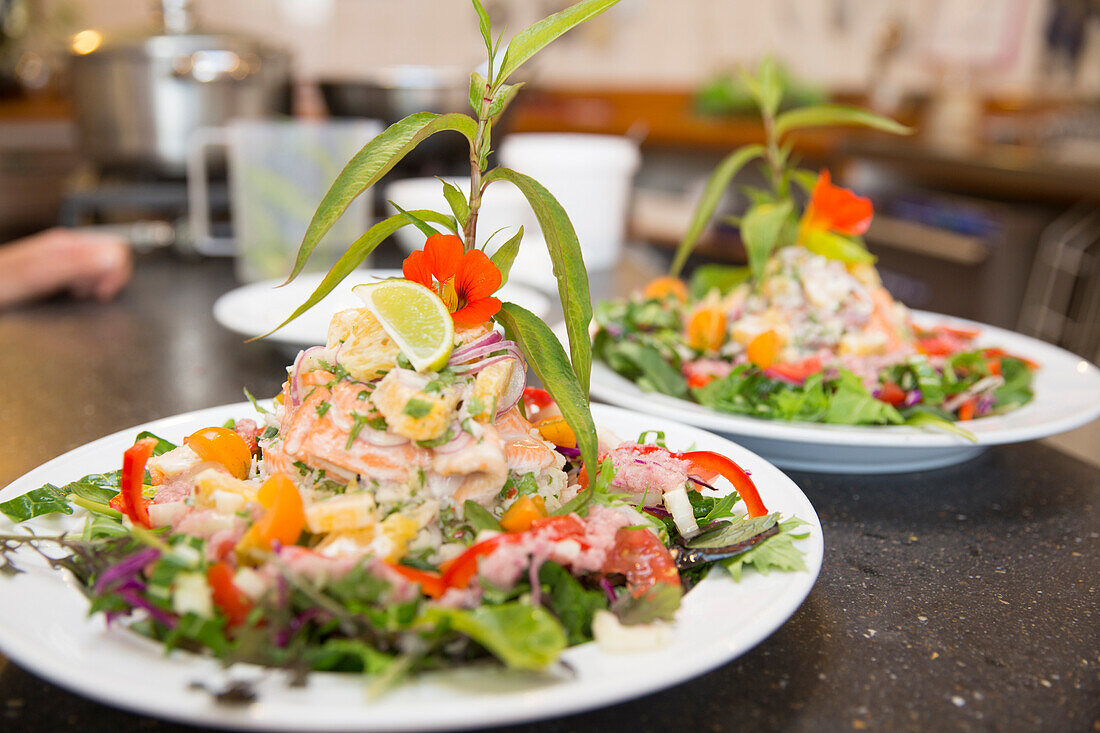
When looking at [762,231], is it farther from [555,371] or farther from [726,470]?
[555,371]

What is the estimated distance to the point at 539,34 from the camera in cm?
100

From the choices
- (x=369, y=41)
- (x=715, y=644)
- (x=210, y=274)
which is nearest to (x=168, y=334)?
(x=210, y=274)

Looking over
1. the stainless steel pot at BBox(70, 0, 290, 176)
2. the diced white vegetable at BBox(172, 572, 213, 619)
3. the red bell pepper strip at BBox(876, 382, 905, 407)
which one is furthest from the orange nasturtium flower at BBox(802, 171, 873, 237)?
the stainless steel pot at BBox(70, 0, 290, 176)

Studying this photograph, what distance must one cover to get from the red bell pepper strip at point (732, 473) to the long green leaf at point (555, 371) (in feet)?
0.83

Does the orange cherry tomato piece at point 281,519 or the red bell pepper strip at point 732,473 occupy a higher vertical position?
the orange cherry tomato piece at point 281,519

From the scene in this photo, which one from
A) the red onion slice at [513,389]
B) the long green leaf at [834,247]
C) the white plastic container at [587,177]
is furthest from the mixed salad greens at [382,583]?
the white plastic container at [587,177]

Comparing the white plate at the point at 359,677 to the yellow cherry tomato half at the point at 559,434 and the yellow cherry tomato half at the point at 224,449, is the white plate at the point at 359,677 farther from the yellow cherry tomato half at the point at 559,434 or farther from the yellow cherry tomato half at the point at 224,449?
the yellow cherry tomato half at the point at 559,434

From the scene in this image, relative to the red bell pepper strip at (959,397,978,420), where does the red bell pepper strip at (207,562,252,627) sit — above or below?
above

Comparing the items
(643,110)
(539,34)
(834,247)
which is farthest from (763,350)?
(643,110)

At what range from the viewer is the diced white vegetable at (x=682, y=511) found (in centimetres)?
109

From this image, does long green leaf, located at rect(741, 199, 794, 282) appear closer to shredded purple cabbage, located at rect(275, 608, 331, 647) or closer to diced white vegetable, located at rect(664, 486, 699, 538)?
diced white vegetable, located at rect(664, 486, 699, 538)

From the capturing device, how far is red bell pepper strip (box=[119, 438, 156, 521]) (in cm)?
107

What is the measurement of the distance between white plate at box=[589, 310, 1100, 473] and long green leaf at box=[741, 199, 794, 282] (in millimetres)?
505

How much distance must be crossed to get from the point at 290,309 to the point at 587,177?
1394mm
